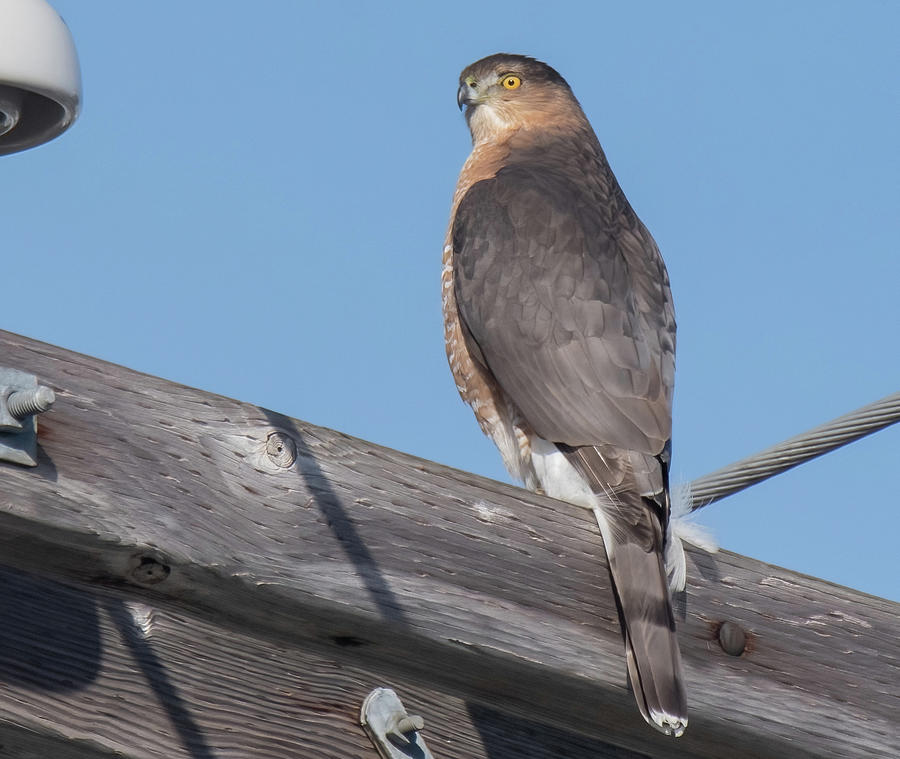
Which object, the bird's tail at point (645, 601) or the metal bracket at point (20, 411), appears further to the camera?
the bird's tail at point (645, 601)

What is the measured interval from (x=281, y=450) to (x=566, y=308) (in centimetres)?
171

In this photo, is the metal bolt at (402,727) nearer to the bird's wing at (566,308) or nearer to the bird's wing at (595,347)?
the bird's wing at (595,347)

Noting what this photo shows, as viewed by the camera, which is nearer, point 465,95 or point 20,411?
point 20,411

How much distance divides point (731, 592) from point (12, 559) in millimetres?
1172

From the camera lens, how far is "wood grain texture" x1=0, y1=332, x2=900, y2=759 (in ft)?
5.65

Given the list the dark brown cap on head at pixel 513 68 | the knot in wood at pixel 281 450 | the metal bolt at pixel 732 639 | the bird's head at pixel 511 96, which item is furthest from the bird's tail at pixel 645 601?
the dark brown cap on head at pixel 513 68

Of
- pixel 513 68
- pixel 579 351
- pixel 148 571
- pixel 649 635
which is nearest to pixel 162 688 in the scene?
pixel 148 571

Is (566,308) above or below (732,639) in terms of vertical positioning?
above

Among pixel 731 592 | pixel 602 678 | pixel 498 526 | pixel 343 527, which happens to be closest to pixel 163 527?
pixel 343 527

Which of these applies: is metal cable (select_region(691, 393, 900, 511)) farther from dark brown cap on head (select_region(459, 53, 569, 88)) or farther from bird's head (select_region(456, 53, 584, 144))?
dark brown cap on head (select_region(459, 53, 569, 88))

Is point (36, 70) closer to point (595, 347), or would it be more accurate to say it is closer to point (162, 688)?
point (162, 688)

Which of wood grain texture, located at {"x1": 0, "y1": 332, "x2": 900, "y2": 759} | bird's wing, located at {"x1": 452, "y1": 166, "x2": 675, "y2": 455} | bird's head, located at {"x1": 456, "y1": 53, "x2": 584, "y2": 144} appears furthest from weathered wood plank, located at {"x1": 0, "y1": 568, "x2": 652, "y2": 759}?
bird's head, located at {"x1": 456, "y1": 53, "x2": 584, "y2": 144}

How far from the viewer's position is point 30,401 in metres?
1.59

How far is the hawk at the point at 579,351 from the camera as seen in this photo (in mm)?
2203
